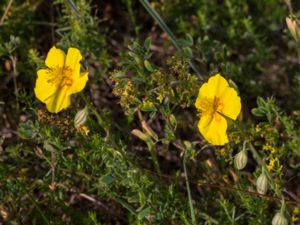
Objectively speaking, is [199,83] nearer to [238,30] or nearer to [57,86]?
[57,86]

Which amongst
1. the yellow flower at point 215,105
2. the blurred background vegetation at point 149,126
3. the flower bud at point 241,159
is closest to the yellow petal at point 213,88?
the yellow flower at point 215,105

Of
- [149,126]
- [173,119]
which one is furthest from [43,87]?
[149,126]

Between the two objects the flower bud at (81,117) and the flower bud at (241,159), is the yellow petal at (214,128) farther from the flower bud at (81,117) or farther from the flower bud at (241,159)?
the flower bud at (81,117)

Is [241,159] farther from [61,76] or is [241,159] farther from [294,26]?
[61,76]

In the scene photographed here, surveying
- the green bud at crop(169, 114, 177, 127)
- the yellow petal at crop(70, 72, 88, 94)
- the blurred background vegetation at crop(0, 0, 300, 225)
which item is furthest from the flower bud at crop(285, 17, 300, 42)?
the yellow petal at crop(70, 72, 88, 94)

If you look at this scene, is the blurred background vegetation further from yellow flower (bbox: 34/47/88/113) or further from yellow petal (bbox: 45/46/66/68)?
yellow petal (bbox: 45/46/66/68)

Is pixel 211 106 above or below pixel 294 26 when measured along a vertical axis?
below

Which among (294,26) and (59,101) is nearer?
(294,26)
